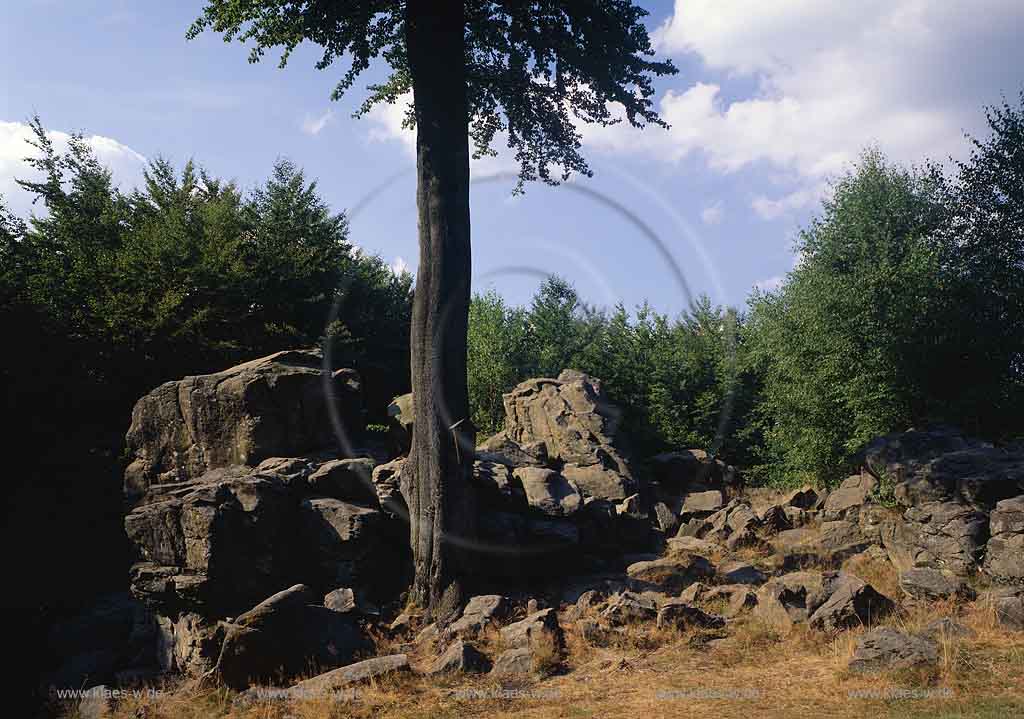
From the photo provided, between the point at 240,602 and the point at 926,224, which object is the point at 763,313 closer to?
the point at 926,224

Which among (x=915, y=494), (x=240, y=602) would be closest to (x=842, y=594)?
(x=915, y=494)

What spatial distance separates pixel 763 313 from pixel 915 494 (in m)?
13.2

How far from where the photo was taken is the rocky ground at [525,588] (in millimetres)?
8938

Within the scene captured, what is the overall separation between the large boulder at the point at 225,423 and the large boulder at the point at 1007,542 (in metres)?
12.9

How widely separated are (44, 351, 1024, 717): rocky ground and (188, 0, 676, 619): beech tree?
1318 millimetres

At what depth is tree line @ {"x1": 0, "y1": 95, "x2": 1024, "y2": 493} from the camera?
19641 mm

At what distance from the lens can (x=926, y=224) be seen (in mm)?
24172

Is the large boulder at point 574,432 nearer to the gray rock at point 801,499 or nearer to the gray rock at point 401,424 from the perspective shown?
the gray rock at point 401,424

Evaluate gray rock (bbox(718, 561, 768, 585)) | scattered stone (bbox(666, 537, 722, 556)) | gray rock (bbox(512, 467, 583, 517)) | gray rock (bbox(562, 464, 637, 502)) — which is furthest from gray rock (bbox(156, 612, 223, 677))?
gray rock (bbox(562, 464, 637, 502))

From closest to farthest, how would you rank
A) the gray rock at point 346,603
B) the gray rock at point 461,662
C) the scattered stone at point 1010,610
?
the scattered stone at point 1010,610, the gray rock at point 461,662, the gray rock at point 346,603

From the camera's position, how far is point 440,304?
44.5 feet

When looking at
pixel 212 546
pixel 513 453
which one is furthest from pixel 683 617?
pixel 513 453

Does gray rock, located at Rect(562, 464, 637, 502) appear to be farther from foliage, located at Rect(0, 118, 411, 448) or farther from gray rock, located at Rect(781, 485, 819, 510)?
foliage, located at Rect(0, 118, 411, 448)

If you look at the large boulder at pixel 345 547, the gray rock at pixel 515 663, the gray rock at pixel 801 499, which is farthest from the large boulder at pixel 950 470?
the large boulder at pixel 345 547
